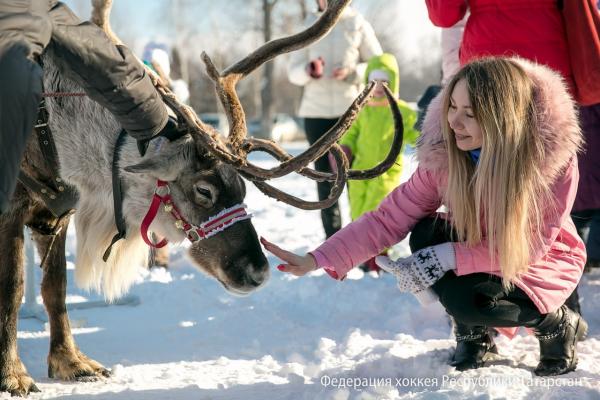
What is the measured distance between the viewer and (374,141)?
17.7 ft

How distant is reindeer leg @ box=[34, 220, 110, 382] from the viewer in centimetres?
318

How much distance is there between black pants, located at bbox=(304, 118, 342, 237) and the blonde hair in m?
2.68

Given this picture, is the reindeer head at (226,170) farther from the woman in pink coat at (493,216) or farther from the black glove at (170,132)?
the woman in pink coat at (493,216)

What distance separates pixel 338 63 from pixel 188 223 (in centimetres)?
295

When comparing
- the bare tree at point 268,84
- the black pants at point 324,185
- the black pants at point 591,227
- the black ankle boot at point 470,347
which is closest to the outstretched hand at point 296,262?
the black ankle boot at point 470,347

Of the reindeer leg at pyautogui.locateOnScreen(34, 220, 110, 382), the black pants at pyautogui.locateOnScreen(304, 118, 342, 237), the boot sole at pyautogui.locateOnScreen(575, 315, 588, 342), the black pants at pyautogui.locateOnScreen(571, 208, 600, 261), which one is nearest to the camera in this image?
the boot sole at pyautogui.locateOnScreen(575, 315, 588, 342)

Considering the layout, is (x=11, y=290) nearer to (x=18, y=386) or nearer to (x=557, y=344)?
(x=18, y=386)

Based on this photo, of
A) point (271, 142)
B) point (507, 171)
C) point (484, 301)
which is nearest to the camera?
point (507, 171)

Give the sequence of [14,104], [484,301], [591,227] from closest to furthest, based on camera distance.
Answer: [14,104] → [484,301] → [591,227]

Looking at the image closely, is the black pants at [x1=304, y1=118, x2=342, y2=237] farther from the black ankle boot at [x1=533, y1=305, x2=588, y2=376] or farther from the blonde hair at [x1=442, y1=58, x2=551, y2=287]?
the blonde hair at [x1=442, y1=58, x2=551, y2=287]

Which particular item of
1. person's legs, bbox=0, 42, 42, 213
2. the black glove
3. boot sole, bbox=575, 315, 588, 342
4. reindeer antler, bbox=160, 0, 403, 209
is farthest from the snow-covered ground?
person's legs, bbox=0, 42, 42, 213

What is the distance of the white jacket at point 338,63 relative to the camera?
5582 mm

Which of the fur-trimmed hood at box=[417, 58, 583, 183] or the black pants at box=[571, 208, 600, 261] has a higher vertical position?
the fur-trimmed hood at box=[417, 58, 583, 183]

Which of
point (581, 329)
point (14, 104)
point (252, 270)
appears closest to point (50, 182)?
point (252, 270)
